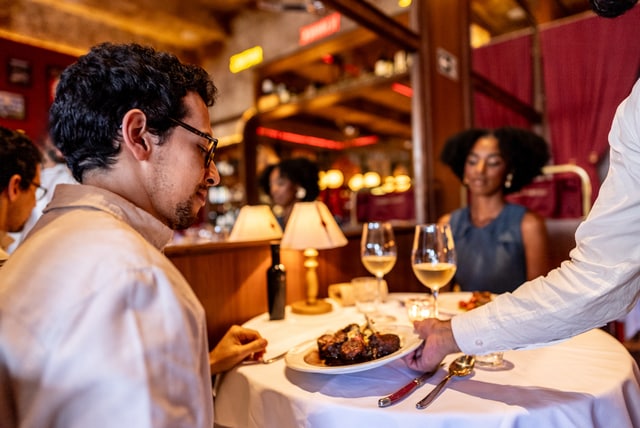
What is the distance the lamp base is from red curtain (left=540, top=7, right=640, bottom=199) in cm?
471

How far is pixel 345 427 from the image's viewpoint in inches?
34.1

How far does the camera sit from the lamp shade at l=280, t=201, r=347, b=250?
181cm

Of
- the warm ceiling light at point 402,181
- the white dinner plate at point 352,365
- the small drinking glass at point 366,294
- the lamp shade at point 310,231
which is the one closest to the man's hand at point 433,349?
the white dinner plate at point 352,365

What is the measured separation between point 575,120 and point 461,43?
244cm

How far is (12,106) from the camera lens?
14.9ft

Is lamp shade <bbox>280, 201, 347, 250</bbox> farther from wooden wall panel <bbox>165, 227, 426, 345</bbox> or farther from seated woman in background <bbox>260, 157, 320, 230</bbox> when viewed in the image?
seated woman in background <bbox>260, 157, 320, 230</bbox>

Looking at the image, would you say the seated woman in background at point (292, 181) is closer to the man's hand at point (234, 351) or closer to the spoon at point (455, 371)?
the man's hand at point (234, 351)

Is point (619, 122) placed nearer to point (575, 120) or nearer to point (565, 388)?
point (565, 388)

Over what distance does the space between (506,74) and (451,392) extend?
20.0ft

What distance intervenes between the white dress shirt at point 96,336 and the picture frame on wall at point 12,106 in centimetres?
496

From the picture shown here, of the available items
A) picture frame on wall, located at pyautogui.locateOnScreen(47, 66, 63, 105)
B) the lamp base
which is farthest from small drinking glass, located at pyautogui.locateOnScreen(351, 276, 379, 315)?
picture frame on wall, located at pyautogui.locateOnScreen(47, 66, 63, 105)

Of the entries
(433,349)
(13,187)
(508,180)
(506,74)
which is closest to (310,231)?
(433,349)

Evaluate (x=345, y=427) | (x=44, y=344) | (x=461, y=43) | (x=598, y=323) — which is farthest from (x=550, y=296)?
(x=461, y=43)

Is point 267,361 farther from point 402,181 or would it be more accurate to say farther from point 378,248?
point 402,181
